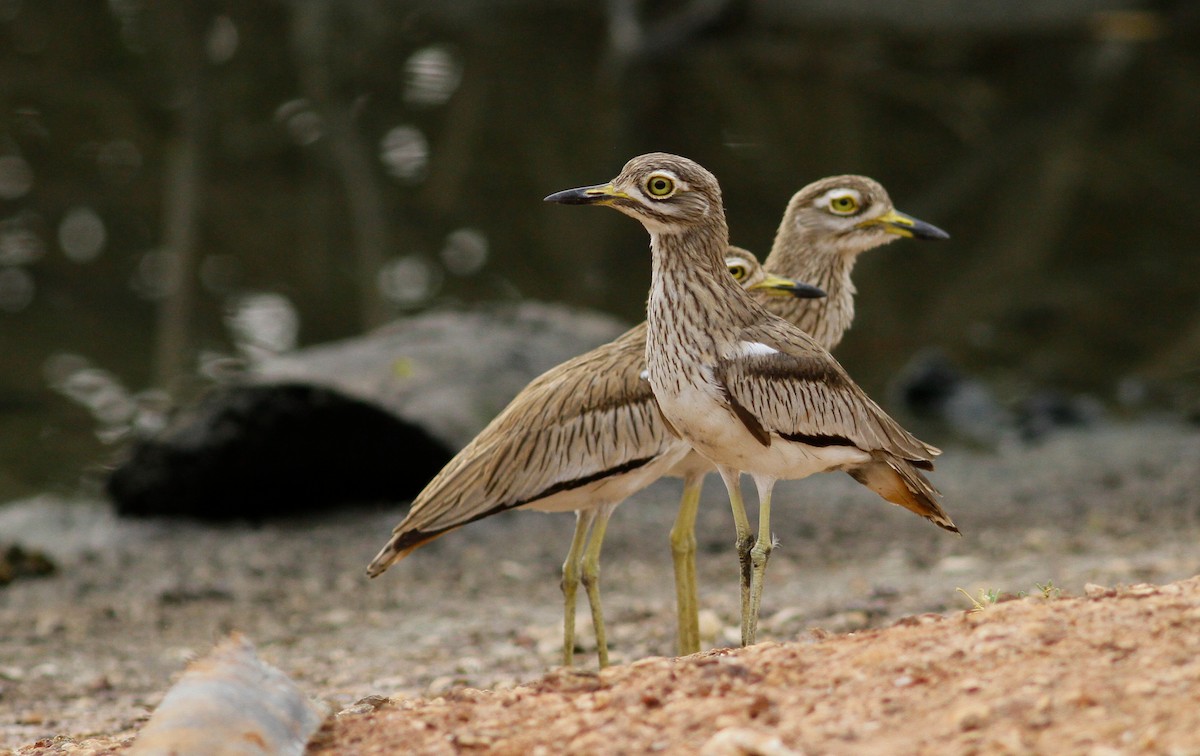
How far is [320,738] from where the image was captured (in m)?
3.62

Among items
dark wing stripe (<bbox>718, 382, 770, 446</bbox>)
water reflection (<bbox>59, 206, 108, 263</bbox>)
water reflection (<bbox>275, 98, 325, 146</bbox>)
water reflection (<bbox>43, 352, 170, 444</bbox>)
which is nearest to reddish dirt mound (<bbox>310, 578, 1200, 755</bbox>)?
dark wing stripe (<bbox>718, 382, 770, 446</bbox>)

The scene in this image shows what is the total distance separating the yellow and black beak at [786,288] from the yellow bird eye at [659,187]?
89 cm

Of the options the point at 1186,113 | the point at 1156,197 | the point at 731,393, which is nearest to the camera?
the point at 731,393

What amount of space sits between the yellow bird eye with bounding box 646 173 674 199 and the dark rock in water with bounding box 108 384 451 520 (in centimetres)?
389

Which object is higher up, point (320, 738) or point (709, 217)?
point (709, 217)

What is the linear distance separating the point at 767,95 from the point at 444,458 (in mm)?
13083

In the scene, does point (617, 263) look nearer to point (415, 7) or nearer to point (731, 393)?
point (731, 393)

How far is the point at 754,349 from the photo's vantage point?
4.65 m

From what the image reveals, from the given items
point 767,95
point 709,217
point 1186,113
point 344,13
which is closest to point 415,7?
point 344,13

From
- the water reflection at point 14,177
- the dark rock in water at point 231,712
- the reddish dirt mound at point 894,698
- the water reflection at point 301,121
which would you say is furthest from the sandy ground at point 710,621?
the water reflection at point 301,121

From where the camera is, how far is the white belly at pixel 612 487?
17.3 ft

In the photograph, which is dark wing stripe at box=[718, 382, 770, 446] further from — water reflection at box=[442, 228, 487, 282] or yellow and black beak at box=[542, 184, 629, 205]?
water reflection at box=[442, 228, 487, 282]

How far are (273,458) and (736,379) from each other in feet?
15.2

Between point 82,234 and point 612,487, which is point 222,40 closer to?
point 82,234
